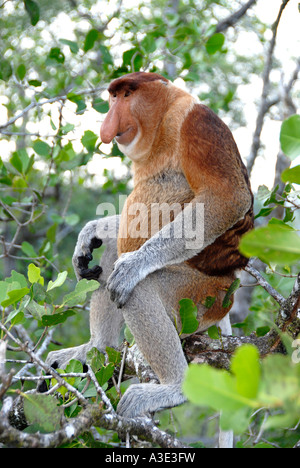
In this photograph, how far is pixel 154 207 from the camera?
2395 millimetres

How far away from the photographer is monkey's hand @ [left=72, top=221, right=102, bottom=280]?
2.61 meters

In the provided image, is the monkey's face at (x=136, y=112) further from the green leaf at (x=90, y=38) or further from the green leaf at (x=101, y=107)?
the green leaf at (x=90, y=38)

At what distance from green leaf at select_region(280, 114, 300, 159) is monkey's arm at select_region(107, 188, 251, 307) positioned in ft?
3.90

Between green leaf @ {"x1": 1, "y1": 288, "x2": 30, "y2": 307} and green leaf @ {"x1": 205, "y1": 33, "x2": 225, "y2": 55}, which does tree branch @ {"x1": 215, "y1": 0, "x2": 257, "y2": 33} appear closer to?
green leaf @ {"x1": 205, "y1": 33, "x2": 225, "y2": 55}

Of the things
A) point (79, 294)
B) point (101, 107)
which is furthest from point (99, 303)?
point (101, 107)

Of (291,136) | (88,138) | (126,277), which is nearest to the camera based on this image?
(291,136)

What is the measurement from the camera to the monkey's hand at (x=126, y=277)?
6.87 ft

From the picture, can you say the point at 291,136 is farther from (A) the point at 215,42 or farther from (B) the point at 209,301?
(A) the point at 215,42

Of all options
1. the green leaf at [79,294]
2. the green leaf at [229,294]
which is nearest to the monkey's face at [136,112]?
the green leaf at [229,294]

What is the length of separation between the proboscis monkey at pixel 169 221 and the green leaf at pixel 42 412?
0.72 m

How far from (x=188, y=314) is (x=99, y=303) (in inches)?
33.6
